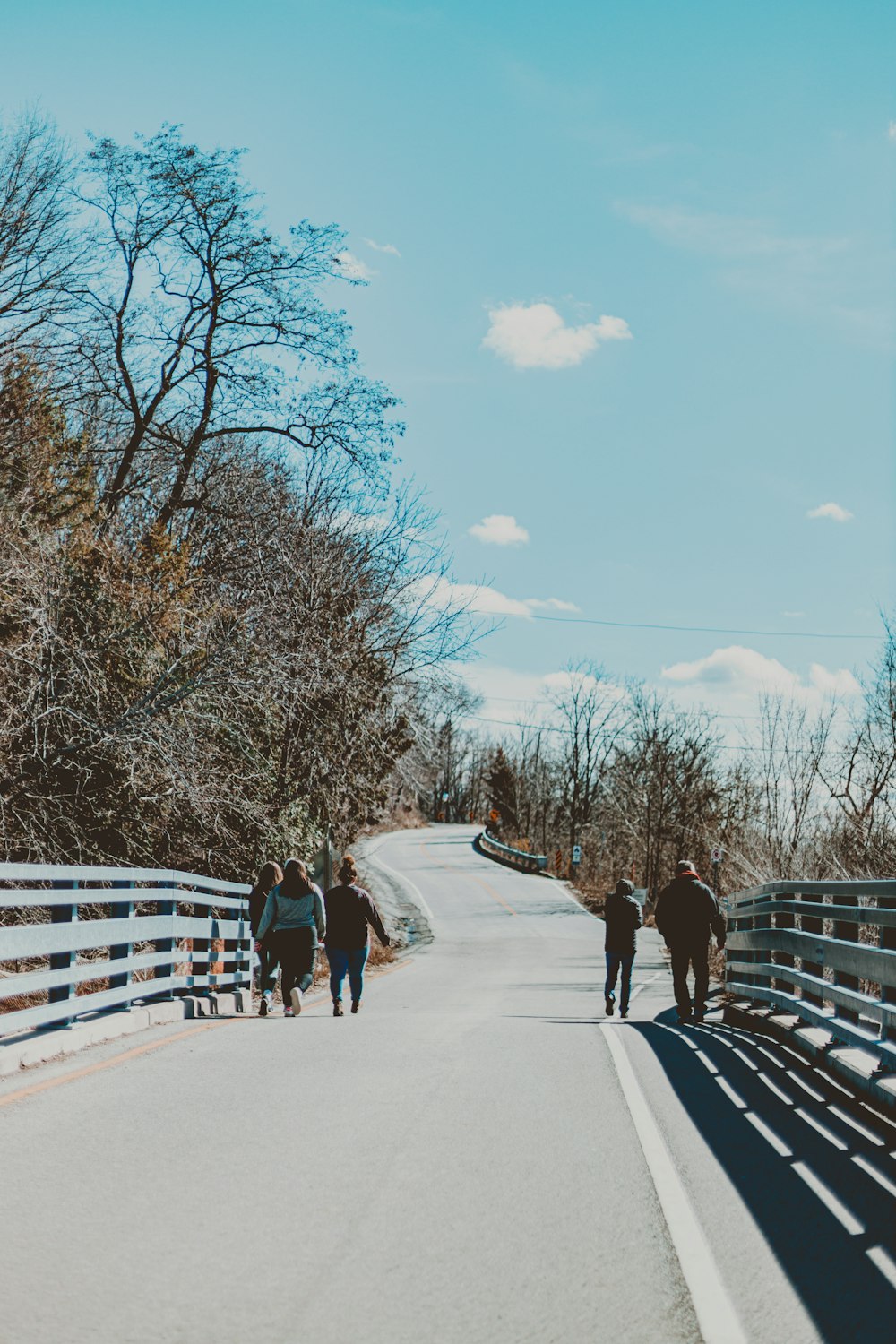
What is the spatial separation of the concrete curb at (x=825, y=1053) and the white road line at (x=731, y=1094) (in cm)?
76

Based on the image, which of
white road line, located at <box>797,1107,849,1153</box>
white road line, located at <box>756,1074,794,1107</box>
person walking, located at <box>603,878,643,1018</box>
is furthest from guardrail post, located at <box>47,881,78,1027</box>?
person walking, located at <box>603,878,643,1018</box>

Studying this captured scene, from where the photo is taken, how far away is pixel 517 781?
113625mm

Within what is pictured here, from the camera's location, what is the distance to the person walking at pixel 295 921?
14.2 meters

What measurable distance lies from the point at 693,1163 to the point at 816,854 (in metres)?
34.1

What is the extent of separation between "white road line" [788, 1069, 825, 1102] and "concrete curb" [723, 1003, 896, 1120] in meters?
0.23

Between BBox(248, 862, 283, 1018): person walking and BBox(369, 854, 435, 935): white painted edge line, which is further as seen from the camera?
BBox(369, 854, 435, 935): white painted edge line

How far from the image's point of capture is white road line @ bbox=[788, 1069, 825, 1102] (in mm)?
8727

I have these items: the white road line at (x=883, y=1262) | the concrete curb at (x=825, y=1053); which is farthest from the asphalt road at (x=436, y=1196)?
the concrete curb at (x=825, y=1053)

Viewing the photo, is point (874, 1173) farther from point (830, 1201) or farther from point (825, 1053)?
point (825, 1053)

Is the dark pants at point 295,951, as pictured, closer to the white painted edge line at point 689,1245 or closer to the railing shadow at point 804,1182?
the railing shadow at point 804,1182

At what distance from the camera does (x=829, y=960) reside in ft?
32.7

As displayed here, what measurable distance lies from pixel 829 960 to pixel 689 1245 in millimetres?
5238

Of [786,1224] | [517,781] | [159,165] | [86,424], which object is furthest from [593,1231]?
[517,781]

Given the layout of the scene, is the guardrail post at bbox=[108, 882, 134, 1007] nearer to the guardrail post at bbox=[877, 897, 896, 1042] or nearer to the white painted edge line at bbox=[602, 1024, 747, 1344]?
the white painted edge line at bbox=[602, 1024, 747, 1344]
